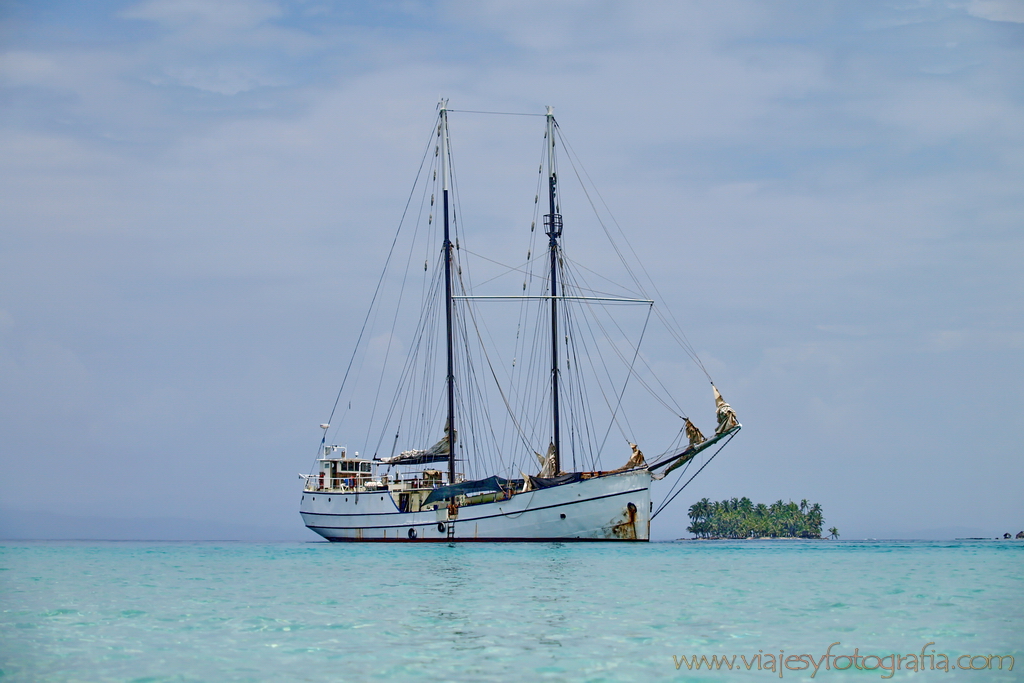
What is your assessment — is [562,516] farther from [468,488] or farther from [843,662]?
[843,662]

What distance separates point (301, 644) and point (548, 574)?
1668cm

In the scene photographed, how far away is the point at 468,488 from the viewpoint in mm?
63031

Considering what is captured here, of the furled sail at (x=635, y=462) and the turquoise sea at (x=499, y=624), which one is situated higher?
the furled sail at (x=635, y=462)

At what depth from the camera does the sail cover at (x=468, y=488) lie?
61938 millimetres

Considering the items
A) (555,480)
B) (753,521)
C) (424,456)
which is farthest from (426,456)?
(753,521)

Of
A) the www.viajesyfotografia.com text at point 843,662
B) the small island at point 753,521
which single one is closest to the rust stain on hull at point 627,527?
the www.viajesyfotografia.com text at point 843,662

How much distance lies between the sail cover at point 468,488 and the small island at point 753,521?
124899mm

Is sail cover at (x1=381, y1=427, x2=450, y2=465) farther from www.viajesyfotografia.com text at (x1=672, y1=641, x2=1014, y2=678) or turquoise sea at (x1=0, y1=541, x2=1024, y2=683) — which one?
www.viajesyfotografia.com text at (x1=672, y1=641, x2=1014, y2=678)

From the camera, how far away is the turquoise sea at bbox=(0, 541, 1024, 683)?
54.3 feet

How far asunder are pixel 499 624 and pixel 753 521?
165962mm

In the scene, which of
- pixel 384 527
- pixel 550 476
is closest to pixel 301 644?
pixel 550 476

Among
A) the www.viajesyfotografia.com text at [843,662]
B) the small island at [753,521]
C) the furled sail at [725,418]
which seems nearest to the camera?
the www.viajesyfotografia.com text at [843,662]

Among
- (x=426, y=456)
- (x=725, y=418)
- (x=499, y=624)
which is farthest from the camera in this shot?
(x=426, y=456)

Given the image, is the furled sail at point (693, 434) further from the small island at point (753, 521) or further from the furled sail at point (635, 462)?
the small island at point (753, 521)
